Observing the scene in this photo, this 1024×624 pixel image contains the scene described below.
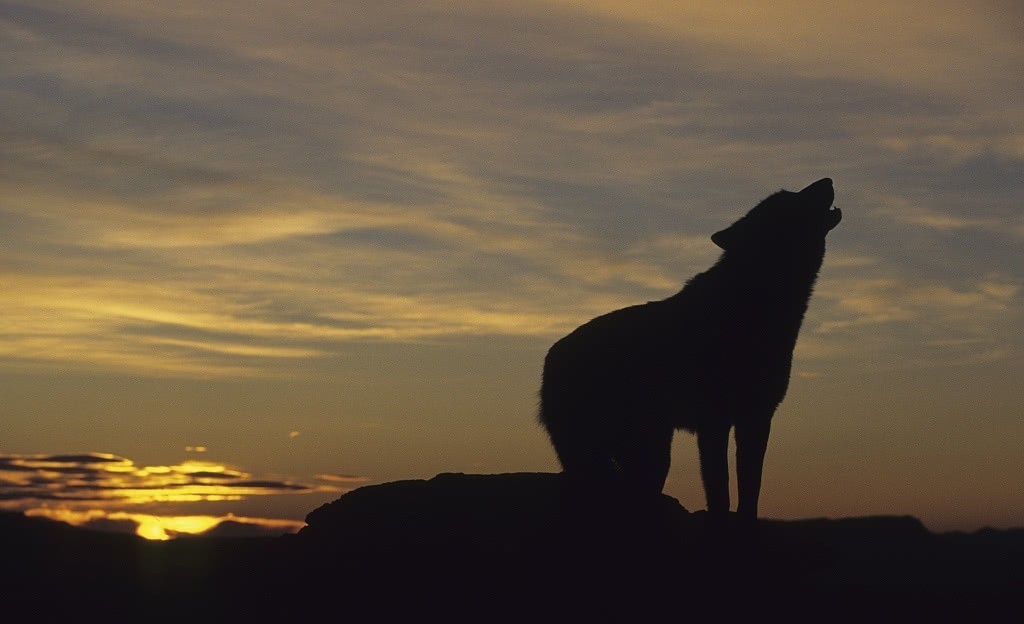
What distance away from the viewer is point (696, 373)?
1408cm

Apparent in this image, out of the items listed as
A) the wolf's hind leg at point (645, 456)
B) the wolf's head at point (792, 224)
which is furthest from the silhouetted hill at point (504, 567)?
the wolf's head at point (792, 224)

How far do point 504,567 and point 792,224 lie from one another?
18.3ft

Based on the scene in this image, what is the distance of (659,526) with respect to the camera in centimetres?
1347

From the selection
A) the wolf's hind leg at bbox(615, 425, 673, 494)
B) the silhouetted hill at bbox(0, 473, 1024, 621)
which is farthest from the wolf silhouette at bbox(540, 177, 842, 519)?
the silhouetted hill at bbox(0, 473, 1024, 621)

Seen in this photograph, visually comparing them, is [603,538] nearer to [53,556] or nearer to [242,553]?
[242,553]

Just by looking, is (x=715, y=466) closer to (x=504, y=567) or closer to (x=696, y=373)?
(x=696, y=373)

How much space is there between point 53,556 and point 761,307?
8487 mm

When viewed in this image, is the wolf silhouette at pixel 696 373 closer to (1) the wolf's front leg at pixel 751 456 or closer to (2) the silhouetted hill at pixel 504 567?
(1) the wolf's front leg at pixel 751 456

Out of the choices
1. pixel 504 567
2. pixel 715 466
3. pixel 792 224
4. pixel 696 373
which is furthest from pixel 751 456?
pixel 504 567

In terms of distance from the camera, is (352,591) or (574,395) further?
(574,395)

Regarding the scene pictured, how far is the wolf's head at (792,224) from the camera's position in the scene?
48.1 ft

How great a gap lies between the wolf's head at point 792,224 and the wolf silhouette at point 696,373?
0.7 inches

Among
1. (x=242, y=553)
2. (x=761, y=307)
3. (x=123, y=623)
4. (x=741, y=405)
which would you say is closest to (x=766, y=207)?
(x=761, y=307)

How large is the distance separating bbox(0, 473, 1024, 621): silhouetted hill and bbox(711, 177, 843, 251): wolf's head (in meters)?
3.35
